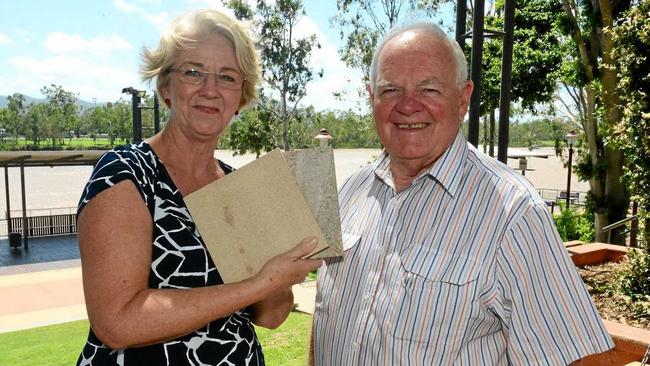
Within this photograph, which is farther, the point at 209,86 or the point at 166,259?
the point at 209,86

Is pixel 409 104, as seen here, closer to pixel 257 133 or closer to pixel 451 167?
pixel 451 167

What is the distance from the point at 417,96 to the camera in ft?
5.92

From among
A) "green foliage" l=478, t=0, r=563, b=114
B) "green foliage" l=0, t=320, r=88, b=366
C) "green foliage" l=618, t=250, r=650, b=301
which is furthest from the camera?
"green foliage" l=478, t=0, r=563, b=114

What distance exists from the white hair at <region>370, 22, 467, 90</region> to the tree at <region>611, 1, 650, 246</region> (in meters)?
4.39

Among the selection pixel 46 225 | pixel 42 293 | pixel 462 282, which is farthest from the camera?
pixel 46 225

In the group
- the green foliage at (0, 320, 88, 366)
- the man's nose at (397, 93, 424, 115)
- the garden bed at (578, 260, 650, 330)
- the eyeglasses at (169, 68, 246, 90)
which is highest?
the eyeglasses at (169, 68, 246, 90)

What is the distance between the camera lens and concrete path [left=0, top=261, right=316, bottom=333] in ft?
32.4

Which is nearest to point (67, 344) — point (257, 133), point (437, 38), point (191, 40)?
point (191, 40)

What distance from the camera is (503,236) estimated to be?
1578 mm

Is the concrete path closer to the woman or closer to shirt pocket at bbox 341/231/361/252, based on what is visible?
shirt pocket at bbox 341/231/361/252

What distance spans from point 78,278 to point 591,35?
12.8 meters

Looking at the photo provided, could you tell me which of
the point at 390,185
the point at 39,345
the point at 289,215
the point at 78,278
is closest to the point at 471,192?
the point at 390,185

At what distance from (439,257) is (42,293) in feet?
41.4

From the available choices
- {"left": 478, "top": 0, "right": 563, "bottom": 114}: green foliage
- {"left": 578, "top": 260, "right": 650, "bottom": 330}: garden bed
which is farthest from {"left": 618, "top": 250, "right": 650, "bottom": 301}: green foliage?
{"left": 478, "top": 0, "right": 563, "bottom": 114}: green foliage
